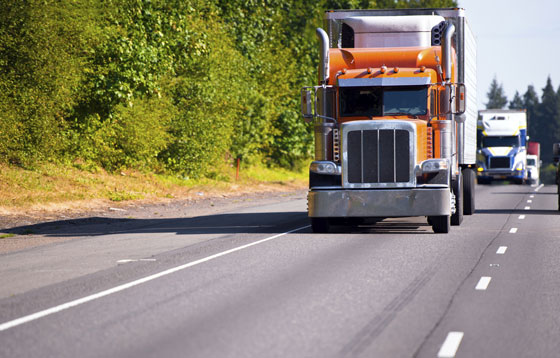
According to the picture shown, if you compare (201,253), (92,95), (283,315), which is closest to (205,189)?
(92,95)

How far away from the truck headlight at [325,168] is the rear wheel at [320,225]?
1.09 metres

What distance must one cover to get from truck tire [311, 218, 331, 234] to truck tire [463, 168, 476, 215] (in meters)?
5.87

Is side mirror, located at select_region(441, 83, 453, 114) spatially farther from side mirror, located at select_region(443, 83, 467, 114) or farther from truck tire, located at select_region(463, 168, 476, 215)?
truck tire, located at select_region(463, 168, 476, 215)

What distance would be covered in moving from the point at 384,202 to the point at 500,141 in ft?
116

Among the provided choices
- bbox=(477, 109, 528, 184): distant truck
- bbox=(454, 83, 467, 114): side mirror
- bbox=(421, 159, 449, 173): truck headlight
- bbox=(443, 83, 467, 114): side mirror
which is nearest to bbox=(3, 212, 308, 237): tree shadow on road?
bbox=(421, 159, 449, 173): truck headlight

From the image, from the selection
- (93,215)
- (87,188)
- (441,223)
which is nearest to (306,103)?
(441,223)

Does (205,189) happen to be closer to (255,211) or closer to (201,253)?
(255,211)

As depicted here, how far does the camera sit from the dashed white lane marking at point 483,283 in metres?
9.79

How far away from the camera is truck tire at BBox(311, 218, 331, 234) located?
54.9 feet

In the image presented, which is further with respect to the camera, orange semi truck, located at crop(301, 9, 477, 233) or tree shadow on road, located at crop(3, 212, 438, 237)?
tree shadow on road, located at crop(3, 212, 438, 237)

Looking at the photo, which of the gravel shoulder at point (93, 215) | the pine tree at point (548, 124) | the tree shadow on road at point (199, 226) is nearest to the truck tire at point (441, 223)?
the tree shadow on road at point (199, 226)

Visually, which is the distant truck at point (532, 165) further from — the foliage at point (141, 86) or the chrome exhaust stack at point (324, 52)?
the chrome exhaust stack at point (324, 52)

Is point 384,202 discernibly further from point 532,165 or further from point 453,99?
point 532,165

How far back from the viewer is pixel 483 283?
33.4ft
